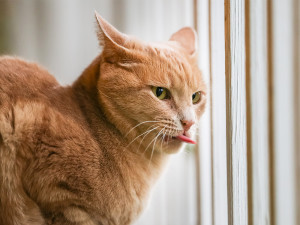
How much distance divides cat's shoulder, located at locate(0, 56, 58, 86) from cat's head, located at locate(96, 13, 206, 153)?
18 cm

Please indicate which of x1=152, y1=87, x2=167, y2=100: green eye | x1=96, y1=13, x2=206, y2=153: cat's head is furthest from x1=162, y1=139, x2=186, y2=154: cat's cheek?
x1=152, y1=87, x2=167, y2=100: green eye

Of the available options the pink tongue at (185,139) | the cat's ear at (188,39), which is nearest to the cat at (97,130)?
the pink tongue at (185,139)

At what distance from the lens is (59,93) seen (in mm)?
1063

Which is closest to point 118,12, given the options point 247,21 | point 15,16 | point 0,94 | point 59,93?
point 15,16

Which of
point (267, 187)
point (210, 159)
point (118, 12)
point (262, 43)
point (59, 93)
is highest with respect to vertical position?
point (118, 12)

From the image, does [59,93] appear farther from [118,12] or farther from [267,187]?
[118,12]

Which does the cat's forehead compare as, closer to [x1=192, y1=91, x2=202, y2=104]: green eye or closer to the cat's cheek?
[x1=192, y1=91, x2=202, y2=104]: green eye

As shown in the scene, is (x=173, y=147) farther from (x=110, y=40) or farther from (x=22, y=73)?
(x=22, y=73)

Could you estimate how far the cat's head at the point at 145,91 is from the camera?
1.01 metres

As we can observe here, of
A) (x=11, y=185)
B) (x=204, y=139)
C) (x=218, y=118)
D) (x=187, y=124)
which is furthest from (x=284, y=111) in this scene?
(x=204, y=139)

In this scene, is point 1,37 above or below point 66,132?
above

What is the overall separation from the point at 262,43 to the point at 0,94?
0.70 metres

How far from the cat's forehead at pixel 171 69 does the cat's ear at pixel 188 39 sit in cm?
10

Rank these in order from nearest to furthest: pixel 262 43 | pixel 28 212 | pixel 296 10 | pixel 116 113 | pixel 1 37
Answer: pixel 296 10 → pixel 262 43 → pixel 28 212 → pixel 116 113 → pixel 1 37
